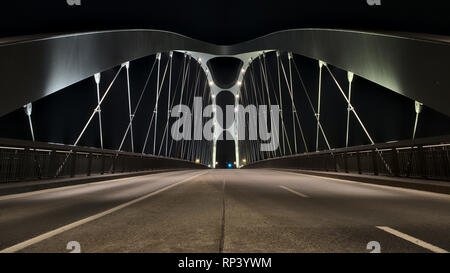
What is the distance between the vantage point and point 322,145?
19859 mm

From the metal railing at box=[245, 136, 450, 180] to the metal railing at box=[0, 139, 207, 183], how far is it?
11.2 meters

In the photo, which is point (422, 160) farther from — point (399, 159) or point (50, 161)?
point (50, 161)

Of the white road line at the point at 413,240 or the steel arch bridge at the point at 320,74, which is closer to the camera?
the white road line at the point at 413,240

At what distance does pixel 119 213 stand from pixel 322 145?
17.7 m

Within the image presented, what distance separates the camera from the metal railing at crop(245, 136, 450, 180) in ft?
25.3

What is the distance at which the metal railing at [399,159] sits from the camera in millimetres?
7718

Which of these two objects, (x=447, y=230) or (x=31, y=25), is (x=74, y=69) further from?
(x=447, y=230)

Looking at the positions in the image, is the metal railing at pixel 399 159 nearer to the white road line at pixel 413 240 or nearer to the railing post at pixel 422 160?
the railing post at pixel 422 160

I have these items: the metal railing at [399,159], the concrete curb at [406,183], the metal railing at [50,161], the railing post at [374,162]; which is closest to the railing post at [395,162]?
the metal railing at [399,159]

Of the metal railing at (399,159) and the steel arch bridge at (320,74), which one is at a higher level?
the steel arch bridge at (320,74)

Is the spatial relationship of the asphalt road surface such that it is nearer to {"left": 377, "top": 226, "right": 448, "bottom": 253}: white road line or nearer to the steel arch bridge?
{"left": 377, "top": 226, "right": 448, "bottom": 253}: white road line

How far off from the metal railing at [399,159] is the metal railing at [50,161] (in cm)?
1123

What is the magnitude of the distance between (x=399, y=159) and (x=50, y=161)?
11955 millimetres
